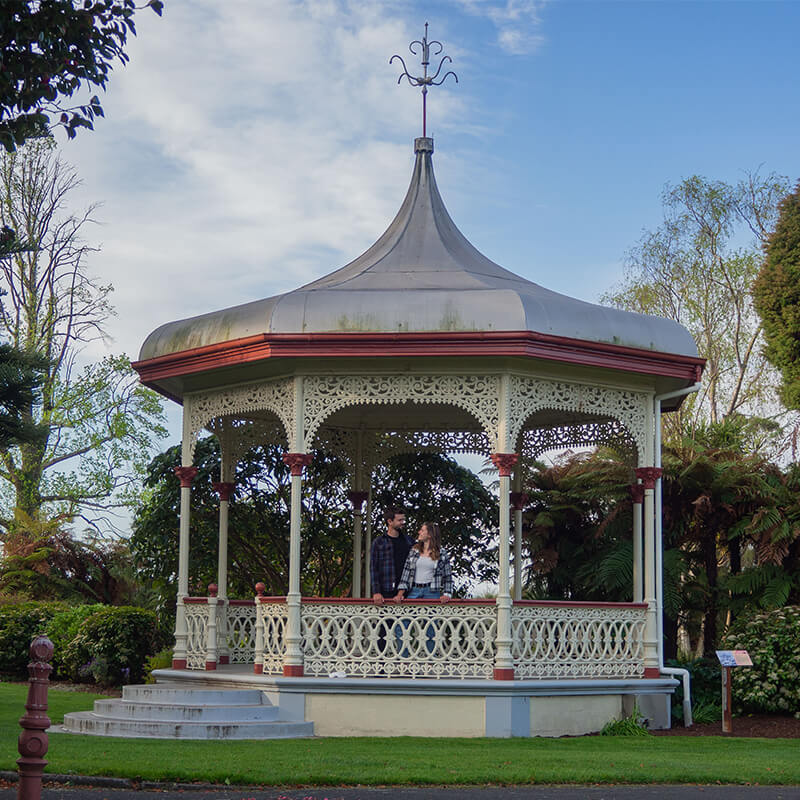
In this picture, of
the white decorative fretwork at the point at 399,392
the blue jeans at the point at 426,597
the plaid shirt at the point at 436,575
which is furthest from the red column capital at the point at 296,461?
the blue jeans at the point at 426,597

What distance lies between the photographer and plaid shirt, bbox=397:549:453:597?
12852mm

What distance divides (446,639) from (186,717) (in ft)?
9.04

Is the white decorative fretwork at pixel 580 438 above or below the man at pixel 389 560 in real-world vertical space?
above

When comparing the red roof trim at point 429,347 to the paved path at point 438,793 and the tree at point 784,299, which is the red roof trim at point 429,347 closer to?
the paved path at point 438,793

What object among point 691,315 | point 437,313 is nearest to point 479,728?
point 437,313

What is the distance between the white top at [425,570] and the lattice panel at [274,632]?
4.60 ft

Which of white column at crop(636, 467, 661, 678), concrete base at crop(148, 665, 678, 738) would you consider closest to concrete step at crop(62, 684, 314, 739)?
concrete base at crop(148, 665, 678, 738)

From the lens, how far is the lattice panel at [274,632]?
41.7 feet

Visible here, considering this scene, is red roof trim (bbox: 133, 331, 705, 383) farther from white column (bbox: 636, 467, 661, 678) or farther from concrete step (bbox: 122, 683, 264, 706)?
concrete step (bbox: 122, 683, 264, 706)

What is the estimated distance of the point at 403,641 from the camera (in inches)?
488

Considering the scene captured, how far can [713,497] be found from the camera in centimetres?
1639

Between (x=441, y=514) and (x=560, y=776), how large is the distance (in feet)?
33.2

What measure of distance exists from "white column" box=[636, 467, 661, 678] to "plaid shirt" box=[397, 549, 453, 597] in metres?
2.25

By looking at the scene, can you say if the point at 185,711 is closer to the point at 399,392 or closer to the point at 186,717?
the point at 186,717
